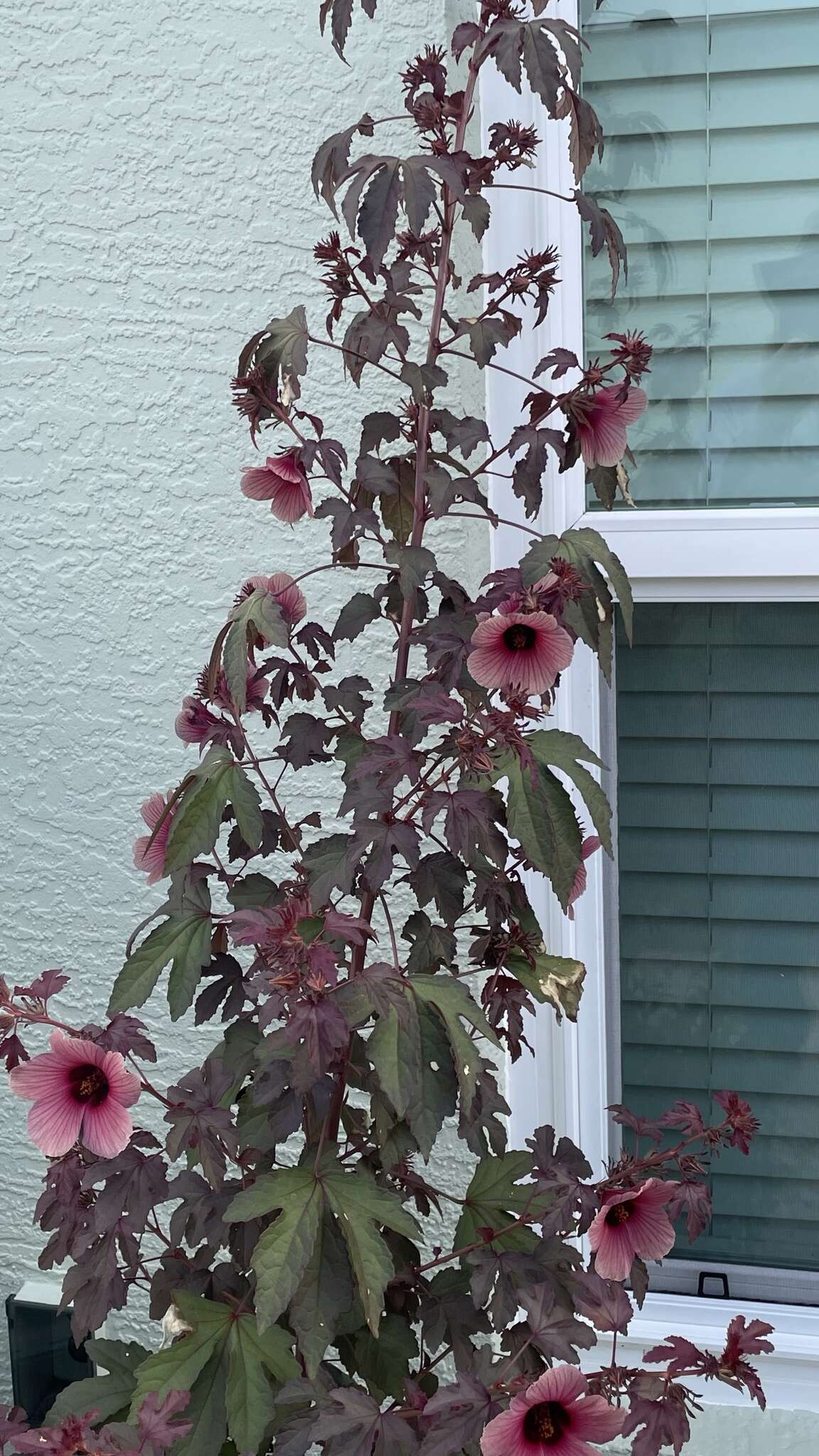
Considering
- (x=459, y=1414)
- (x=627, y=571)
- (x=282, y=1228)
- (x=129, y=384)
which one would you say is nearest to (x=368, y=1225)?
(x=282, y=1228)

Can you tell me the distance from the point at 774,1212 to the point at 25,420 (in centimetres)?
164

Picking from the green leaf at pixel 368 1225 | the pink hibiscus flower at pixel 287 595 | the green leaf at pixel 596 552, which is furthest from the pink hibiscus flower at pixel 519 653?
the green leaf at pixel 368 1225

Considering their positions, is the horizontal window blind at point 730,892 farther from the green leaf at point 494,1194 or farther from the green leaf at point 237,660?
the green leaf at point 237,660

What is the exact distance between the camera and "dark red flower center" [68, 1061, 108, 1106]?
3.89ft

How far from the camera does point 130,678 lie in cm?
197

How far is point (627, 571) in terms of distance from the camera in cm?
175

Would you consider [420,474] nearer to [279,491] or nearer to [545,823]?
[279,491]

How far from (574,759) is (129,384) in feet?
3.50

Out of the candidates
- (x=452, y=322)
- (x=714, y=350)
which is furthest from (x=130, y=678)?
(x=714, y=350)

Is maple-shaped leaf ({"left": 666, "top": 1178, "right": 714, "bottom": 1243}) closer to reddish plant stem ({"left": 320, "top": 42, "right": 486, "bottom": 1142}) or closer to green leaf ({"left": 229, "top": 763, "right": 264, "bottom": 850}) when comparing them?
reddish plant stem ({"left": 320, "top": 42, "right": 486, "bottom": 1142})

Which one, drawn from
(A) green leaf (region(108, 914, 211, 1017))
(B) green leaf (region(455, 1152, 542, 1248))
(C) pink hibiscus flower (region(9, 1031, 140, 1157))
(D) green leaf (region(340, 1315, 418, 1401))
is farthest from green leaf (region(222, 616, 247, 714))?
(D) green leaf (region(340, 1315, 418, 1401))

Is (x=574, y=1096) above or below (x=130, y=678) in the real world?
below

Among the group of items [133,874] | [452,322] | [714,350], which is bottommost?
[133,874]

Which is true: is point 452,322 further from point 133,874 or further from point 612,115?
point 133,874
